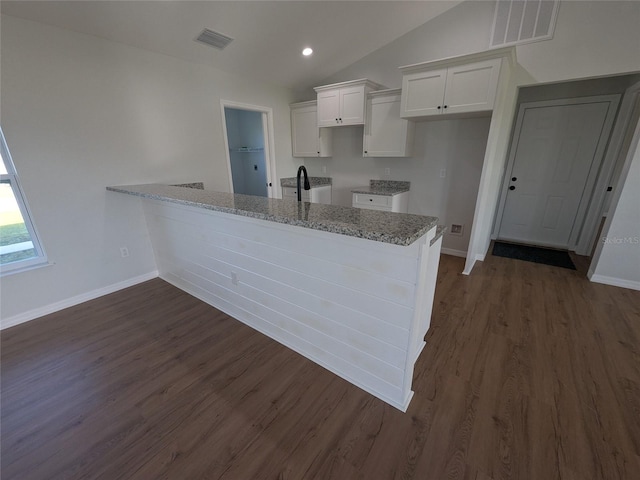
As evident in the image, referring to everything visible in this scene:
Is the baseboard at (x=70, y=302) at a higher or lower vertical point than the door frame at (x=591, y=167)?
lower

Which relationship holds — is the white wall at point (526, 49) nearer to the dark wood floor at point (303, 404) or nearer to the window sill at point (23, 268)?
the dark wood floor at point (303, 404)

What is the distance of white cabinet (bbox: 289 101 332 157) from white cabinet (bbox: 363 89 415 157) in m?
0.77

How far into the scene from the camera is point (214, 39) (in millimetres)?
2660

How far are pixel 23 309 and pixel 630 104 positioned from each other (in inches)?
261

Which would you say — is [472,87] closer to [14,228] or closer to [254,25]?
[254,25]

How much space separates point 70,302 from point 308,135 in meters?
3.59

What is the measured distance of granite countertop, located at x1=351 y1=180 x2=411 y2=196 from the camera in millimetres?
3605

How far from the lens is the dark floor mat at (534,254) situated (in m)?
3.44

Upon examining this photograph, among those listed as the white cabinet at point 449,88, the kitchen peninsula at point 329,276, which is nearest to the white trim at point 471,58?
the white cabinet at point 449,88

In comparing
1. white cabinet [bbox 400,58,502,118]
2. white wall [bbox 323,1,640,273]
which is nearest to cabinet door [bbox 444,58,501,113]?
white cabinet [bbox 400,58,502,118]

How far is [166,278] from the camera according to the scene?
3061 millimetres

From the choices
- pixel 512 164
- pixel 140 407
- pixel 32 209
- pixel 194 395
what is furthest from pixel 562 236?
pixel 32 209

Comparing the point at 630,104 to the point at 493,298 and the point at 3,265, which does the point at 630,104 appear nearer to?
the point at 493,298

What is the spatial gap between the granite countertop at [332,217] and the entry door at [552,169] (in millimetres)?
3606
